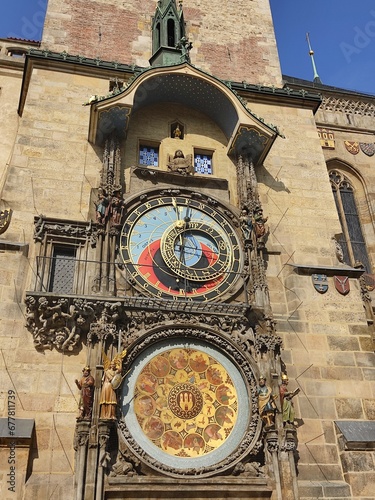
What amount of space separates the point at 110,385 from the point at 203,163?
17.3 feet

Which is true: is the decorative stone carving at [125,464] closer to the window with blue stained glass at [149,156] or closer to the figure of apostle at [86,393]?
the figure of apostle at [86,393]

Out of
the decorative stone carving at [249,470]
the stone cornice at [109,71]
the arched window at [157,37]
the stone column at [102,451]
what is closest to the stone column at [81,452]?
the stone column at [102,451]

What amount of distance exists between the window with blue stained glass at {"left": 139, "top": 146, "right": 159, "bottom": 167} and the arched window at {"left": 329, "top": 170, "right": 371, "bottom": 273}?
5331 millimetres

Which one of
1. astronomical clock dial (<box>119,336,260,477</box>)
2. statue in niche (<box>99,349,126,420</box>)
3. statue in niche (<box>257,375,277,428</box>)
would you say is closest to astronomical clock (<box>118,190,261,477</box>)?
astronomical clock dial (<box>119,336,260,477</box>)

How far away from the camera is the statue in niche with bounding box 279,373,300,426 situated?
25.5ft

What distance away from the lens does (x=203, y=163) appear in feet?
35.7

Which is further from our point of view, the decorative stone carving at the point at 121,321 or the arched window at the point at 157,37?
the arched window at the point at 157,37

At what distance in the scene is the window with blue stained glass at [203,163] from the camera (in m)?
10.7

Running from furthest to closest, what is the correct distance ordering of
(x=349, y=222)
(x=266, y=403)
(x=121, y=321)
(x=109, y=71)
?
(x=349, y=222)
(x=109, y=71)
(x=121, y=321)
(x=266, y=403)

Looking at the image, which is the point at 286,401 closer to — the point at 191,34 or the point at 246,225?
the point at 246,225

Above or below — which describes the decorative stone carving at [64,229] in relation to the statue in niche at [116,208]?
below

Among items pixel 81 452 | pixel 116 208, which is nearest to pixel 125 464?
pixel 81 452

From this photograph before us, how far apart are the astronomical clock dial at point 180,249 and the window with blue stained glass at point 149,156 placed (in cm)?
106

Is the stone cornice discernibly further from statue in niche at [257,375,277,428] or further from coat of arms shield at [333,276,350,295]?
statue in niche at [257,375,277,428]
